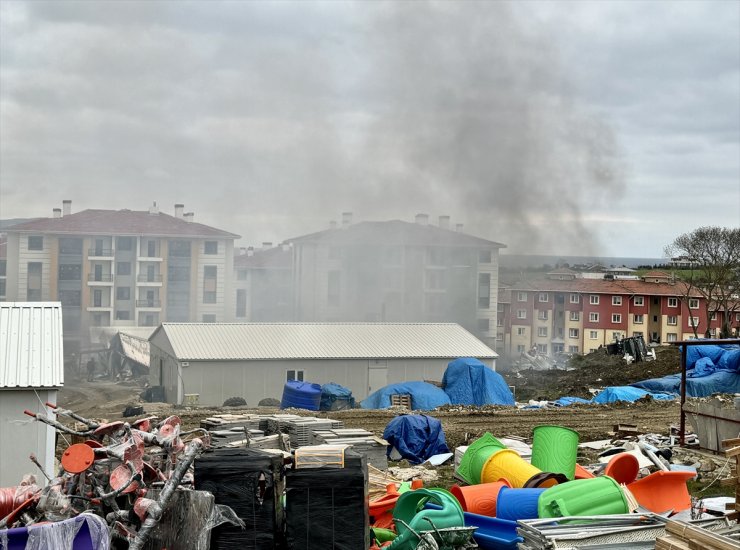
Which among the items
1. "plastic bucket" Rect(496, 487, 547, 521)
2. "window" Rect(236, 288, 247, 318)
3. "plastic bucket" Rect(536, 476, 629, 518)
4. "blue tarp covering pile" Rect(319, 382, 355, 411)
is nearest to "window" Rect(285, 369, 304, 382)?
"blue tarp covering pile" Rect(319, 382, 355, 411)

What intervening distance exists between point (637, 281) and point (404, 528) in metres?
69.7

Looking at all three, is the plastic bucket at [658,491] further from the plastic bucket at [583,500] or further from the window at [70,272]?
the window at [70,272]

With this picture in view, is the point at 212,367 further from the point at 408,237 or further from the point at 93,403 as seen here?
the point at 408,237

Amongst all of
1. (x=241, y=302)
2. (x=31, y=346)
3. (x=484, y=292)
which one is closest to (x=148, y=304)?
(x=241, y=302)

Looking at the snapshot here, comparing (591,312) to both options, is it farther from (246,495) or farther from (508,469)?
(246,495)

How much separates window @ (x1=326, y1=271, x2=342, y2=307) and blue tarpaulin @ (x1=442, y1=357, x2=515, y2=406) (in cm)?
2956

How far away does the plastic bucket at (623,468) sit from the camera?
43.2 feet

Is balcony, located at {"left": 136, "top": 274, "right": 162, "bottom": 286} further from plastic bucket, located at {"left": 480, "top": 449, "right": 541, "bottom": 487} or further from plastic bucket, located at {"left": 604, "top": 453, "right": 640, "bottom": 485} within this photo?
plastic bucket, located at {"left": 604, "top": 453, "right": 640, "bottom": 485}

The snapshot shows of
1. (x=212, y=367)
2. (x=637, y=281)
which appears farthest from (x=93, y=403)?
(x=637, y=281)

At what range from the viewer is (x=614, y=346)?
50.8 metres

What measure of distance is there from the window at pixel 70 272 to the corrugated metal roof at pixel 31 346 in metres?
50.9

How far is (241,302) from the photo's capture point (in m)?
71.4

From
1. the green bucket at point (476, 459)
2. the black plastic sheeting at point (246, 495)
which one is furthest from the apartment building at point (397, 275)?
the black plastic sheeting at point (246, 495)

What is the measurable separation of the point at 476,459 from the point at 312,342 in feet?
78.2
